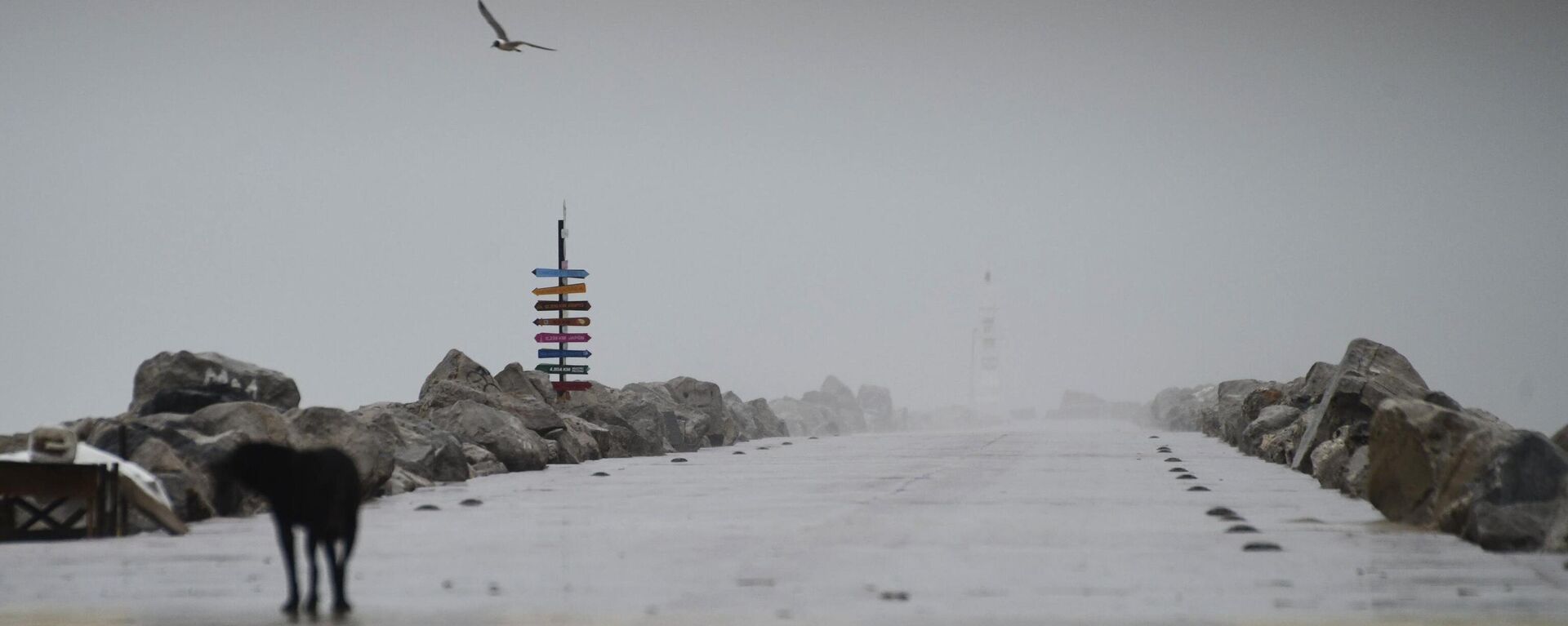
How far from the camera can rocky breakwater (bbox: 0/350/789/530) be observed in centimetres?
1623

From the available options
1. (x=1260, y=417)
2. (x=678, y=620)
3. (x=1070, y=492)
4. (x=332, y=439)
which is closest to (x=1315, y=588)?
(x=678, y=620)

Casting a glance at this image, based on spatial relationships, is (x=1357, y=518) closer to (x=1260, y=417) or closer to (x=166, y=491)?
(x=166, y=491)

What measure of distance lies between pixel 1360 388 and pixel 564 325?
17.3m

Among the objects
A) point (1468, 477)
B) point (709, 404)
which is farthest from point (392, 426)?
point (709, 404)

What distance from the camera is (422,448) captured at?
21516mm

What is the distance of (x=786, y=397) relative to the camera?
214ft

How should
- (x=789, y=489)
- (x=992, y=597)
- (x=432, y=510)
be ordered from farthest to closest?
(x=789, y=489)
(x=432, y=510)
(x=992, y=597)

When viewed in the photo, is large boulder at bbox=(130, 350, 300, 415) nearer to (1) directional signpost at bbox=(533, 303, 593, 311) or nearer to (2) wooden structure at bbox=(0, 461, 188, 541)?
(2) wooden structure at bbox=(0, 461, 188, 541)

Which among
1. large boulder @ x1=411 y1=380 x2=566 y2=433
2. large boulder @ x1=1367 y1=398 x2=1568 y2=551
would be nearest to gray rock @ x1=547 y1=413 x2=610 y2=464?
large boulder @ x1=411 y1=380 x2=566 y2=433

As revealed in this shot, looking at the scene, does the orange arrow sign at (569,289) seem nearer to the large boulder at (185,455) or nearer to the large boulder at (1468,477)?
the large boulder at (185,455)

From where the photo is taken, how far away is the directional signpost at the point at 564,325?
33.7 meters

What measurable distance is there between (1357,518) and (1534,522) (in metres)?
2.96

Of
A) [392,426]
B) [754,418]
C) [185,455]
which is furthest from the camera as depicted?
[754,418]

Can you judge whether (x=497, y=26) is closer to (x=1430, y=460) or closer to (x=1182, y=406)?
(x=1430, y=460)
